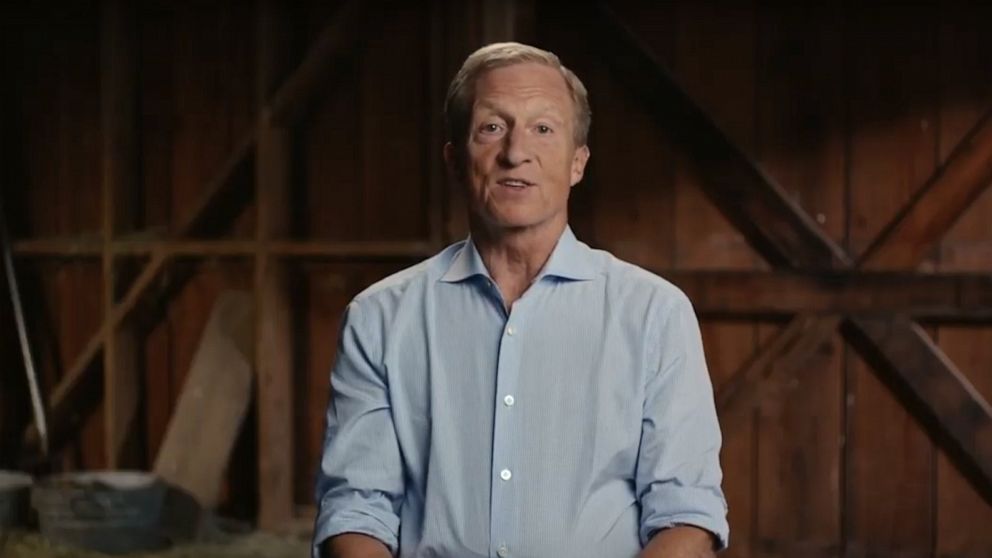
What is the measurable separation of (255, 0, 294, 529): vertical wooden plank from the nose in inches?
129

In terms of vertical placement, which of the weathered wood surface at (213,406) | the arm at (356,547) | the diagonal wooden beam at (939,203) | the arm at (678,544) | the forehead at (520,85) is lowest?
the weathered wood surface at (213,406)

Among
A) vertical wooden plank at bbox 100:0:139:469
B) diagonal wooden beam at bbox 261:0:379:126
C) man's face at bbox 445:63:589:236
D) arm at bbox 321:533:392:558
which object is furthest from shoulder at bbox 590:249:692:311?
vertical wooden plank at bbox 100:0:139:469

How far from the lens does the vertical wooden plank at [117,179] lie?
559cm

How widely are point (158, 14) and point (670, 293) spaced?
12.9 feet

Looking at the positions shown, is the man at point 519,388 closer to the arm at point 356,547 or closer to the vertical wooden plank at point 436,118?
the arm at point 356,547

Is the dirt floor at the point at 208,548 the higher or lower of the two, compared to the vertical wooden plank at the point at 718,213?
lower

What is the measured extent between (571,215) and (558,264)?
3.02 m

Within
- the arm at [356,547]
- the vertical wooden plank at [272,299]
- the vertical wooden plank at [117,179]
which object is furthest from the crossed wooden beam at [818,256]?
the arm at [356,547]

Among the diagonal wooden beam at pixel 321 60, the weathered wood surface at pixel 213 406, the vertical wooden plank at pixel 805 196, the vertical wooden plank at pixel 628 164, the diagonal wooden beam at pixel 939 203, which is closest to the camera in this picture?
the diagonal wooden beam at pixel 939 203

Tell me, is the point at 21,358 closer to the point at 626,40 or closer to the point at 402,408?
the point at 626,40

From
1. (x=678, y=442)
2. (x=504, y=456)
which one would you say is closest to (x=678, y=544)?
(x=678, y=442)

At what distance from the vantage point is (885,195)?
16.0ft

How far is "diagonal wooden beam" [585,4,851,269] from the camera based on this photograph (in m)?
4.93

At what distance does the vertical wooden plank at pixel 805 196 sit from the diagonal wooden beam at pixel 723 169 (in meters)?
0.06
